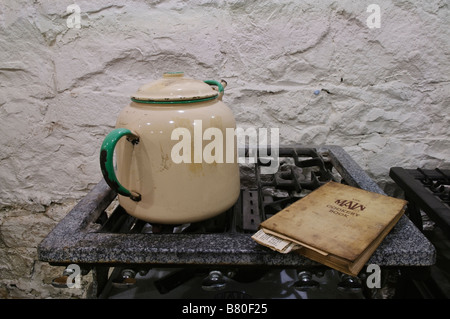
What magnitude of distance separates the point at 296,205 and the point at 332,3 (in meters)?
0.73

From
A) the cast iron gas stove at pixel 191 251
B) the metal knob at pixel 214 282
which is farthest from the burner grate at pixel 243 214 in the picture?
the metal knob at pixel 214 282

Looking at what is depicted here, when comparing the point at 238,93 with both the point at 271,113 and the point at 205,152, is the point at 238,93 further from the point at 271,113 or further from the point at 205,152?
the point at 205,152

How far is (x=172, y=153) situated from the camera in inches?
22.6

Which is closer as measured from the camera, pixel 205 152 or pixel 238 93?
pixel 205 152

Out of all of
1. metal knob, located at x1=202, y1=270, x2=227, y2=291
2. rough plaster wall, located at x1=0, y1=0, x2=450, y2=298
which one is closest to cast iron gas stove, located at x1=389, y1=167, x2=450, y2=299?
rough plaster wall, located at x1=0, y1=0, x2=450, y2=298

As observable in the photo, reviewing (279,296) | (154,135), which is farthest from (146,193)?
(279,296)

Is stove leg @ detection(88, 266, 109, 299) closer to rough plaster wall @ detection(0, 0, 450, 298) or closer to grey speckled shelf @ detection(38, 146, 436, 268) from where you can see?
grey speckled shelf @ detection(38, 146, 436, 268)

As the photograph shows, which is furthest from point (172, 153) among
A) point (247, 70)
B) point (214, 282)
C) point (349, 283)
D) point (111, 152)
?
point (247, 70)

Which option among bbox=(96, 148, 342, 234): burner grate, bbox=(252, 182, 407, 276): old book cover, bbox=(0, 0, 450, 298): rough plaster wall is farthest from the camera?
bbox=(0, 0, 450, 298): rough plaster wall

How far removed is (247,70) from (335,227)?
2.25 feet

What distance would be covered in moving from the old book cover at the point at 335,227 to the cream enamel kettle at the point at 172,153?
0.13 meters

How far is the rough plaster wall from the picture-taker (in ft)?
3.39

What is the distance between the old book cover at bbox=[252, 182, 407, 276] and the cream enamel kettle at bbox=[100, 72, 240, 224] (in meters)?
0.13
